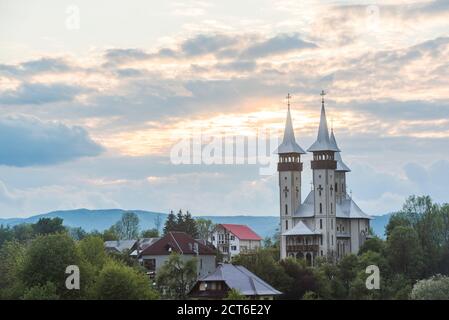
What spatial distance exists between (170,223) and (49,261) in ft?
243

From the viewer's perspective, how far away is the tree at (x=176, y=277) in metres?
82.6

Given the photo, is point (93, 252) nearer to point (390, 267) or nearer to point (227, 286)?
point (227, 286)

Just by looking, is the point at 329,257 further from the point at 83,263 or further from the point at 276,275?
the point at 83,263

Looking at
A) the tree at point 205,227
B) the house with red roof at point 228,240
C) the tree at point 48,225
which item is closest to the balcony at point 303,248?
the tree at point 48,225

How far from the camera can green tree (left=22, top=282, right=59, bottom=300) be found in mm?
63062

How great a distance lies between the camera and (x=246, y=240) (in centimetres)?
18050

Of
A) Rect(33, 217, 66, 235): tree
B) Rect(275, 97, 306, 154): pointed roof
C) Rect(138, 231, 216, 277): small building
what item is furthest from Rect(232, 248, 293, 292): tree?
Rect(33, 217, 66, 235): tree

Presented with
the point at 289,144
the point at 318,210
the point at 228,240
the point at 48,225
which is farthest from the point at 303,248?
the point at 228,240

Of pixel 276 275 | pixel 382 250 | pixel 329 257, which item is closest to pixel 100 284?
pixel 276 275

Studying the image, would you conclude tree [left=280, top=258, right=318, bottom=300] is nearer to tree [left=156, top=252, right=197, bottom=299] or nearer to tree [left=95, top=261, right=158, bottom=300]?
tree [left=156, top=252, right=197, bottom=299]

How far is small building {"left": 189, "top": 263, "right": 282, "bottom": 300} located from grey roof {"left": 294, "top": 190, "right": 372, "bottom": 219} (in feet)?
170

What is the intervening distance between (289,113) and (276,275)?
47.3 meters

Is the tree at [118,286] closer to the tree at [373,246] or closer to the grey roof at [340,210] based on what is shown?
the tree at [373,246]
